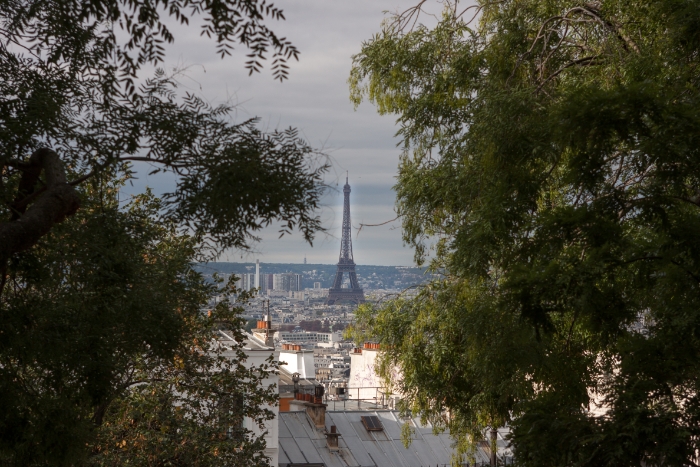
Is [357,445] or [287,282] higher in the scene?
[287,282]

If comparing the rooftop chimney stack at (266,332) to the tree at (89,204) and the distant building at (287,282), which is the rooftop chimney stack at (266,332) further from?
the distant building at (287,282)

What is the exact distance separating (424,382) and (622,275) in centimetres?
491

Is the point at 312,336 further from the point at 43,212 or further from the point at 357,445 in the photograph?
the point at 43,212

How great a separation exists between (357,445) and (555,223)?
1993 centimetres

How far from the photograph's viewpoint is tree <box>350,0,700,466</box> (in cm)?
690

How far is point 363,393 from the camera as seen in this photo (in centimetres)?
3541

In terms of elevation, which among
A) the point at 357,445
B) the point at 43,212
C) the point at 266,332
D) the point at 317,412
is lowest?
the point at 357,445

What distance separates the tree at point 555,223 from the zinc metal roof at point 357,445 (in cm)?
1219

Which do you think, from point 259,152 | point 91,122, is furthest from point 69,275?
point 259,152

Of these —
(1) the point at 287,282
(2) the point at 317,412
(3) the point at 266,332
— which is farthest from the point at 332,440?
(1) the point at 287,282

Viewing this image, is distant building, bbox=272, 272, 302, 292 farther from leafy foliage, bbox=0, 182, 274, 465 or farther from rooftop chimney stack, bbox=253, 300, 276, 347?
leafy foliage, bbox=0, 182, 274, 465

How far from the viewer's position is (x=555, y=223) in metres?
7.34

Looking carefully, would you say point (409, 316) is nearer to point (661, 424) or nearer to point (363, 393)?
point (661, 424)

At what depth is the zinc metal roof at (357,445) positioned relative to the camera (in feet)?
81.9
